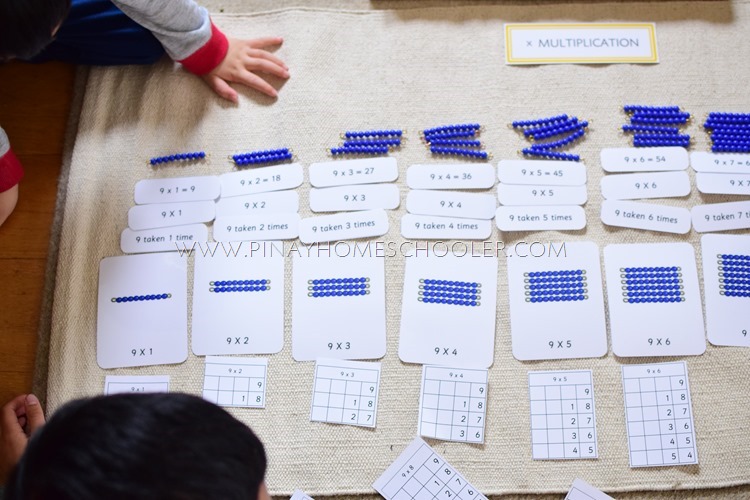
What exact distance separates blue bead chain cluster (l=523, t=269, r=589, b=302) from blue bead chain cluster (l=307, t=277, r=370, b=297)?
0.23 meters

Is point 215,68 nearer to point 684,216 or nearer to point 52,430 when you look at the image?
point 52,430

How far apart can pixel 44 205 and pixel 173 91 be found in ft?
0.89

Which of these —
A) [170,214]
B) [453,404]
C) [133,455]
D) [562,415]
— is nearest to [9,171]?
[170,214]

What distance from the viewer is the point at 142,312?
102cm

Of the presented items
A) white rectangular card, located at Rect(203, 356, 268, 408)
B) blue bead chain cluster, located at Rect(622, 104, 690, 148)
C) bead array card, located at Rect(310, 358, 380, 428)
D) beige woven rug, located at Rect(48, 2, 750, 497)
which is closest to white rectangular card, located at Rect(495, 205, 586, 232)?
beige woven rug, located at Rect(48, 2, 750, 497)

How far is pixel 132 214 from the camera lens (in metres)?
1.06

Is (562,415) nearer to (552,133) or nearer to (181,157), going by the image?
(552,133)

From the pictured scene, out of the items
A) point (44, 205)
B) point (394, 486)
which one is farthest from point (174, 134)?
point (394, 486)

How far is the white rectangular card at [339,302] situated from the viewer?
994 millimetres

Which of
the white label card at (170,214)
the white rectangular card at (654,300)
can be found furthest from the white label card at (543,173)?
the white label card at (170,214)

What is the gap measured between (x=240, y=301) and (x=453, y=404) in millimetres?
340

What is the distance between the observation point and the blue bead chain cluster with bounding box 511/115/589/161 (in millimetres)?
1050

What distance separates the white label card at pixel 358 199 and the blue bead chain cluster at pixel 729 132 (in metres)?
0.48

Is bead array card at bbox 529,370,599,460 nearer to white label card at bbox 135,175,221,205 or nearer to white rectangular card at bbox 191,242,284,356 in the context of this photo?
white rectangular card at bbox 191,242,284,356
